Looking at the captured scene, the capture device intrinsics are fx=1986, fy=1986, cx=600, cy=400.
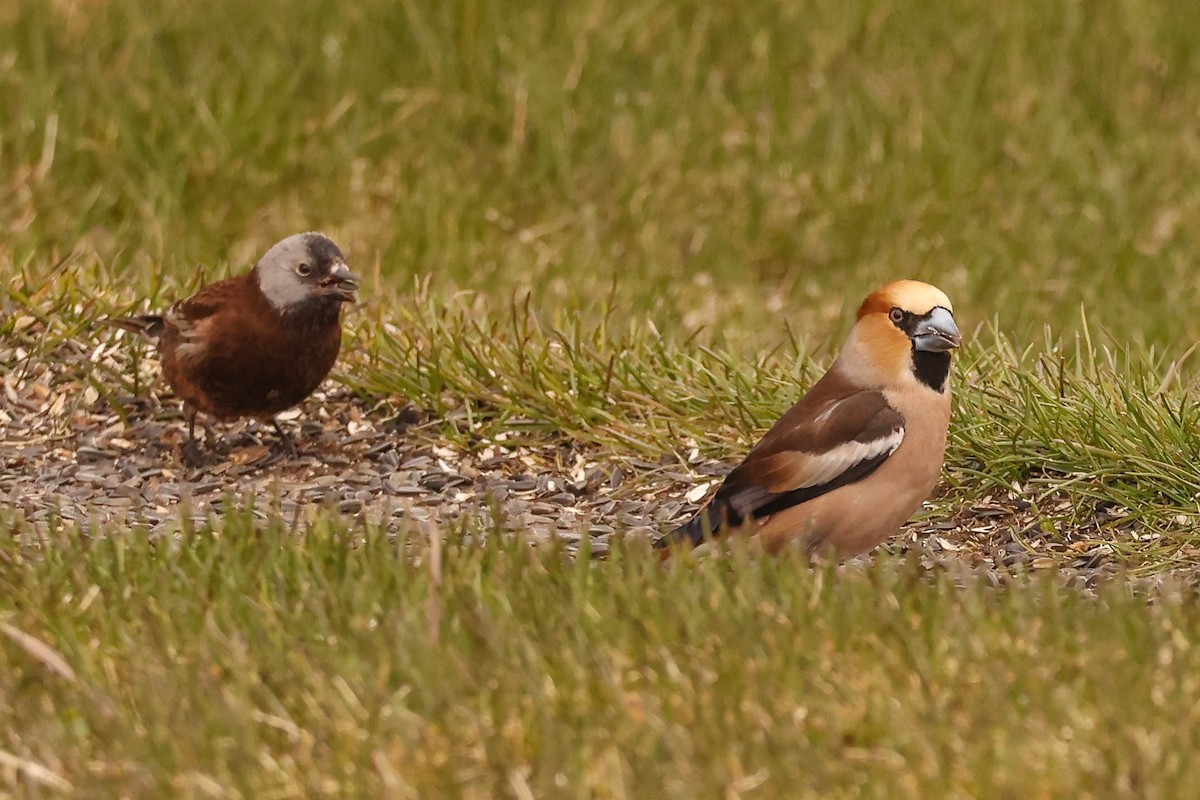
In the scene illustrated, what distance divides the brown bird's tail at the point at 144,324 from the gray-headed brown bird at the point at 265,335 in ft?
0.79

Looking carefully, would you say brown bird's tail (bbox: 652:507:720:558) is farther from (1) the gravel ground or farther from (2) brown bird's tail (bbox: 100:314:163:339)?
Answer: (2) brown bird's tail (bbox: 100:314:163:339)

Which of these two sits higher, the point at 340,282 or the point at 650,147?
the point at 340,282

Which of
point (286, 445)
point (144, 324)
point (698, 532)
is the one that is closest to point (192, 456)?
point (286, 445)

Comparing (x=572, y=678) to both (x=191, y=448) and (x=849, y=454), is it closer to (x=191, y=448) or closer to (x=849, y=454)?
(x=849, y=454)

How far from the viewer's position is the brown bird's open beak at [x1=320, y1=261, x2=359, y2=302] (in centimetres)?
656

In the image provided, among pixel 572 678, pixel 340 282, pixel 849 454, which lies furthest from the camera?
pixel 340 282

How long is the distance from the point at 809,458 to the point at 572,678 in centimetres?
139

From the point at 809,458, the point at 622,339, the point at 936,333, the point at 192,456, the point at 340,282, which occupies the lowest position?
the point at 192,456

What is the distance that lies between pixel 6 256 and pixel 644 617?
4.32 metres

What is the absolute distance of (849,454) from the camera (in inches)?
208

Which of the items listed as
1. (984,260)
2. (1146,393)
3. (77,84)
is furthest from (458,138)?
(1146,393)

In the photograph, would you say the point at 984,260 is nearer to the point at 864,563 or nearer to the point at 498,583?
the point at 864,563

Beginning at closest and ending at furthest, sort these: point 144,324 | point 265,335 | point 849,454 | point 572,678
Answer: point 572,678 → point 849,454 → point 265,335 → point 144,324

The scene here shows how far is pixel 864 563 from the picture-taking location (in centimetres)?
602
